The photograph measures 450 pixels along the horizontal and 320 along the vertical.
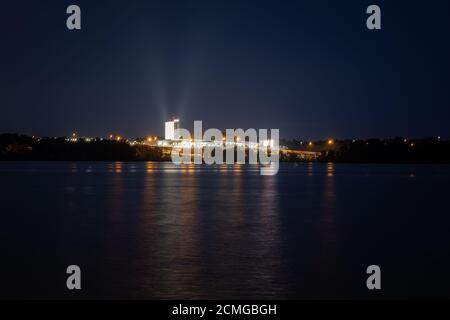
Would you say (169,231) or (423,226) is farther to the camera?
(423,226)

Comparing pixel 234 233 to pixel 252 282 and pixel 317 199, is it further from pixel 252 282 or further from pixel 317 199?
pixel 317 199

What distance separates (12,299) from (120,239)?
705 cm

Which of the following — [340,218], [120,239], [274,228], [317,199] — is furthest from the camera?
[317,199]

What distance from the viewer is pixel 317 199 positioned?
1335 inches

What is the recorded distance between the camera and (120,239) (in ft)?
56.2

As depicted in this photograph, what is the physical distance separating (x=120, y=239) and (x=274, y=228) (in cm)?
548

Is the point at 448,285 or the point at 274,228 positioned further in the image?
the point at 274,228

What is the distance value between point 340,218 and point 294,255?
936 centimetres

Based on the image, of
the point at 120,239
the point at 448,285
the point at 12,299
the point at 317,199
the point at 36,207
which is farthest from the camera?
the point at 317,199

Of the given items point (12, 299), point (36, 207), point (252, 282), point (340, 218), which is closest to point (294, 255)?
point (252, 282)

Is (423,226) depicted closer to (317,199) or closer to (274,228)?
(274,228)
